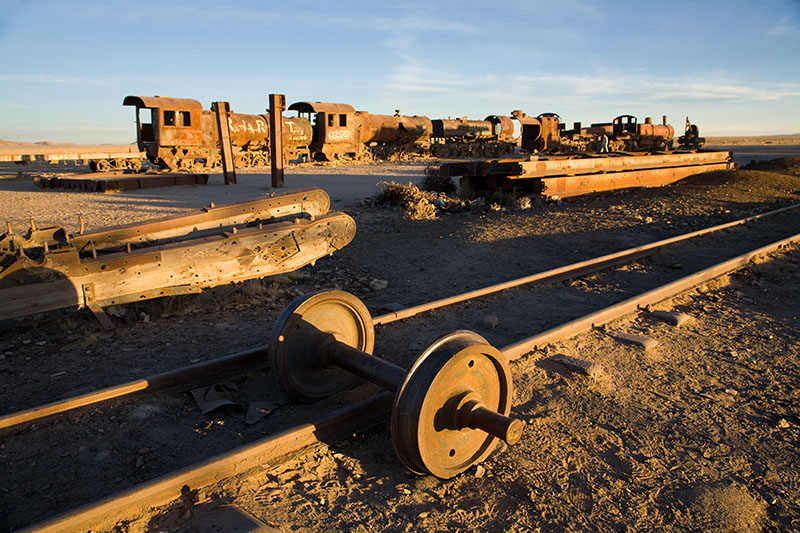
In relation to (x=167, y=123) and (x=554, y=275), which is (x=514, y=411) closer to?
(x=554, y=275)

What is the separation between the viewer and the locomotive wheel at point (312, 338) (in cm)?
338

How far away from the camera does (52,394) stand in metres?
3.74

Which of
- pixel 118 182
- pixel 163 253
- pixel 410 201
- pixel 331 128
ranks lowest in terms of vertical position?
pixel 163 253

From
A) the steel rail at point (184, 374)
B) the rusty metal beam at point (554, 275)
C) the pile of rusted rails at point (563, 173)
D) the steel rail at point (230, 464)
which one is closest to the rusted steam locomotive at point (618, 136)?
the pile of rusted rails at point (563, 173)

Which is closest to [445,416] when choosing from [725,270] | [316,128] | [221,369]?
[221,369]

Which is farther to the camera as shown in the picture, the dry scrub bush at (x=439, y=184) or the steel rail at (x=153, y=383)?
the dry scrub bush at (x=439, y=184)

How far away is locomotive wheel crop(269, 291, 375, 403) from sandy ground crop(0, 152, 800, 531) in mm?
136

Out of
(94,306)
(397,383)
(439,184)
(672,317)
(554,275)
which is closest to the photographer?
(397,383)

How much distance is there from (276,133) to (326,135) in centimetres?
1344

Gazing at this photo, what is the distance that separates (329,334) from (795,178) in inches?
805

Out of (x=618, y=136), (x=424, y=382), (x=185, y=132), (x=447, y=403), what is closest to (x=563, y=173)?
(x=447, y=403)

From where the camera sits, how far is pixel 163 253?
486 centimetres

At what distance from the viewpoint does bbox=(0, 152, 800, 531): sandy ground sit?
8.17 ft

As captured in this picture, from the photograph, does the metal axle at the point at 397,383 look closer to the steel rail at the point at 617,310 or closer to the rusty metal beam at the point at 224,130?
the steel rail at the point at 617,310
